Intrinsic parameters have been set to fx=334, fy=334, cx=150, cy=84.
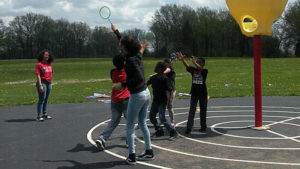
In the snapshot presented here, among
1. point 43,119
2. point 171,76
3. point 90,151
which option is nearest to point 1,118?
point 43,119

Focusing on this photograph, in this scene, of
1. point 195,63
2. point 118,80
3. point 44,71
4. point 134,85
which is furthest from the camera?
point 44,71

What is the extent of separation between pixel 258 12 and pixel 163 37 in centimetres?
7224

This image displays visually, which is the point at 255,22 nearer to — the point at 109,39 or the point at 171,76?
the point at 171,76

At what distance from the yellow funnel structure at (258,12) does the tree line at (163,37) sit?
63808mm

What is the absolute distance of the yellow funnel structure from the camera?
7410 millimetres

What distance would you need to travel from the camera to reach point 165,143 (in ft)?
22.0

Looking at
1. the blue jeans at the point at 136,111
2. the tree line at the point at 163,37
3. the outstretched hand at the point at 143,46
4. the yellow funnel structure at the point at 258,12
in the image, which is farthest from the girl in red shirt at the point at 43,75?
the tree line at the point at 163,37

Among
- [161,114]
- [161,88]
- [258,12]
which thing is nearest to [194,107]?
[161,114]

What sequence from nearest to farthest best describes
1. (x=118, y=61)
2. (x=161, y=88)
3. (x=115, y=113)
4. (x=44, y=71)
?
(x=118, y=61) < (x=115, y=113) < (x=161, y=88) < (x=44, y=71)

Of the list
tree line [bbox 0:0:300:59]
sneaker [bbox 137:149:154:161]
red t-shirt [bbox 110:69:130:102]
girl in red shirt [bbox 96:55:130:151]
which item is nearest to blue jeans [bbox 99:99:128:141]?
girl in red shirt [bbox 96:55:130:151]

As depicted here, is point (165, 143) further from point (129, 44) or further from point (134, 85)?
point (129, 44)

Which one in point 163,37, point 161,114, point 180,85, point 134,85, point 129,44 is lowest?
point 161,114

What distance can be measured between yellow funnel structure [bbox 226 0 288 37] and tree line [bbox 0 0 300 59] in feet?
209

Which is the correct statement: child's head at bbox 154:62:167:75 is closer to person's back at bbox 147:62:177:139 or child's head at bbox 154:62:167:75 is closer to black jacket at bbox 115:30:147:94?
person's back at bbox 147:62:177:139
